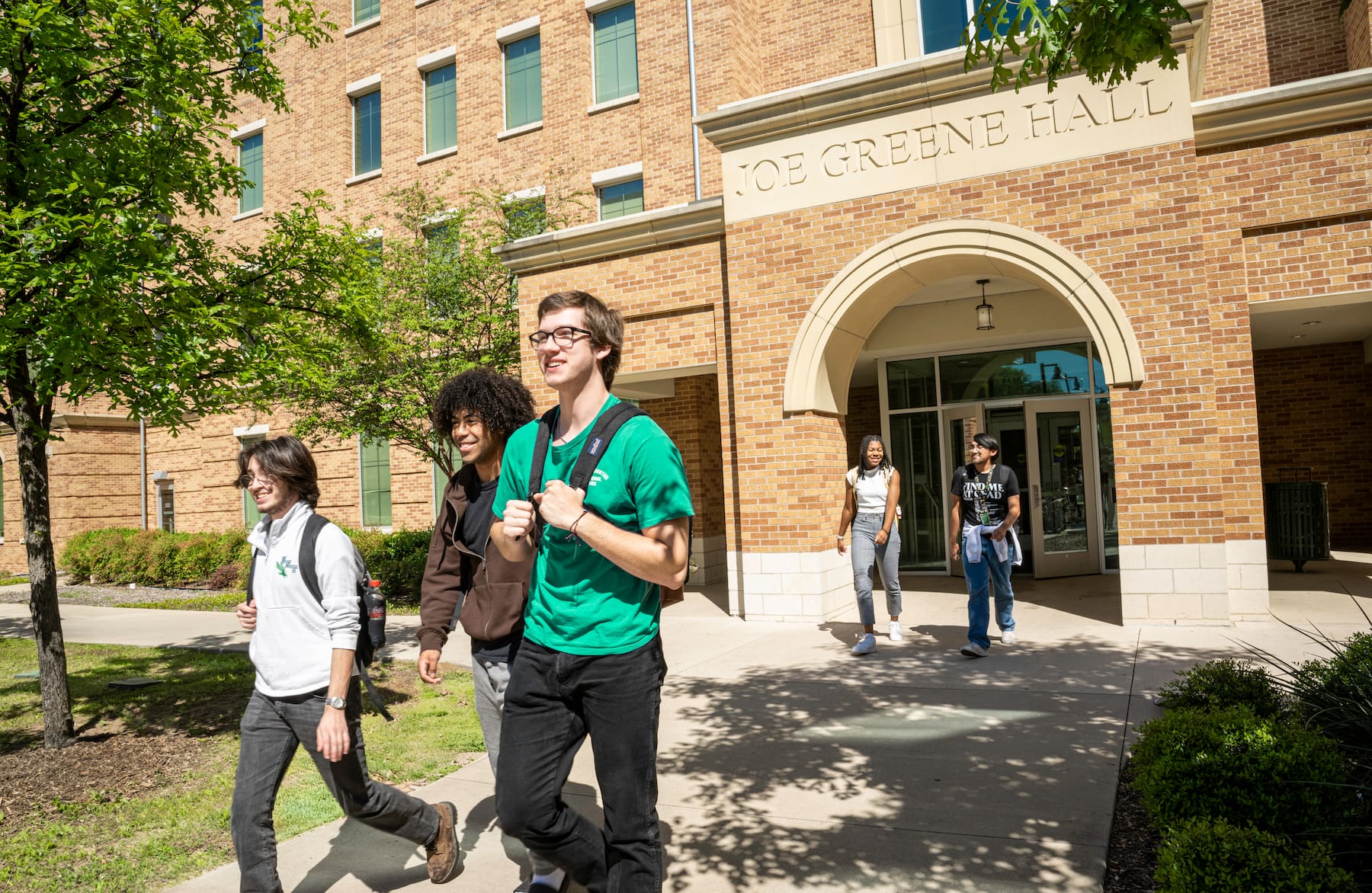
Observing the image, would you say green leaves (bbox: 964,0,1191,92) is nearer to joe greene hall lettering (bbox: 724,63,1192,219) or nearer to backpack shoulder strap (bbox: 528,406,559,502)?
backpack shoulder strap (bbox: 528,406,559,502)

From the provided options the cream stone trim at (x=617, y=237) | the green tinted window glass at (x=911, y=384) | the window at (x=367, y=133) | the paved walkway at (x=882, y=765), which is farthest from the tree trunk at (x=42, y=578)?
the window at (x=367, y=133)

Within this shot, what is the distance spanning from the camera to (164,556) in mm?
17641

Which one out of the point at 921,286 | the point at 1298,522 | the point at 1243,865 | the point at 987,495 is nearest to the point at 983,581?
the point at 987,495

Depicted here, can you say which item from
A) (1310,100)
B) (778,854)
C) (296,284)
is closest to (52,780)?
(296,284)

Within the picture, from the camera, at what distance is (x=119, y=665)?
8836 millimetres

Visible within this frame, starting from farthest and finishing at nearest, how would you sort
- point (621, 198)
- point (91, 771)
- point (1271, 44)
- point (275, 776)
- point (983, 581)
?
point (621, 198)
point (1271, 44)
point (983, 581)
point (91, 771)
point (275, 776)

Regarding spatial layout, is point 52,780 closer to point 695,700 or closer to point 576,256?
point 695,700

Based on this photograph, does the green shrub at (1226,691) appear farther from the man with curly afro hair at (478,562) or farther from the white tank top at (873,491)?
the man with curly afro hair at (478,562)

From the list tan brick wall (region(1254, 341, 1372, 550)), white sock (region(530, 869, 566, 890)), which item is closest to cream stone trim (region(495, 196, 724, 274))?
white sock (region(530, 869, 566, 890))

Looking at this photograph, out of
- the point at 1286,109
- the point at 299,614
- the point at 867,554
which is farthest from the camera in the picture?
the point at 1286,109

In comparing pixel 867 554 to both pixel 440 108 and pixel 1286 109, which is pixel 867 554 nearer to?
pixel 1286 109

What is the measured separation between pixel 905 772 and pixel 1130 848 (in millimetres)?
1179

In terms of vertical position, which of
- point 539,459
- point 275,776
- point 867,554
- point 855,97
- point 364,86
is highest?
point 364,86

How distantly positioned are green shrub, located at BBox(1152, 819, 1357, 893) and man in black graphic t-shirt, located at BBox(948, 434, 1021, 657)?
13.5 ft
